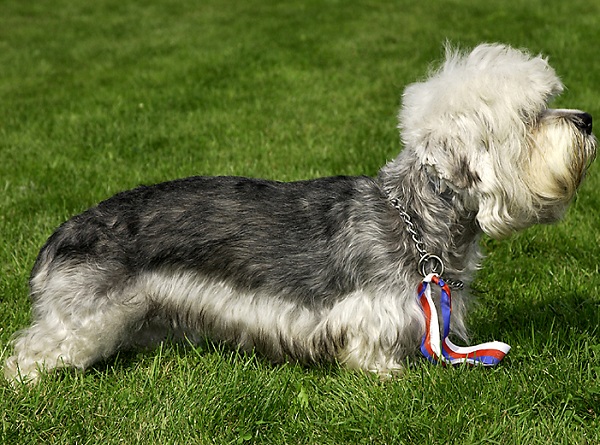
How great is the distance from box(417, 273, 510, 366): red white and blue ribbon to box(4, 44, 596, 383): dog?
86 millimetres

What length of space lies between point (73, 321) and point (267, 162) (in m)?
3.66

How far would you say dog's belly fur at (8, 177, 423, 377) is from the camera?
13.2ft

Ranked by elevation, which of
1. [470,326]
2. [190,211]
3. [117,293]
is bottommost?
[470,326]

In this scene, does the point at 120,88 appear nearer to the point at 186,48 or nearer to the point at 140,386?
the point at 186,48

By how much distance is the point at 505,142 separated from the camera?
3605mm

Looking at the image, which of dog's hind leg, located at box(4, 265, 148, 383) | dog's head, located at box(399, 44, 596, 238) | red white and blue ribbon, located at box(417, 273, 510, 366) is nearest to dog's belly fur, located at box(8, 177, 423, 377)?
dog's hind leg, located at box(4, 265, 148, 383)

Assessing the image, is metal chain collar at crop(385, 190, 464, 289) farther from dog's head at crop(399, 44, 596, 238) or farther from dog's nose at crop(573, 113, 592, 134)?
dog's nose at crop(573, 113, 592, 134)

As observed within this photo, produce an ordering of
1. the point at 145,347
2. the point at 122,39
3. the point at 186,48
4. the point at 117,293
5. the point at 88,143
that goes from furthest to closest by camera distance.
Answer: the point at 122,39
the point at 186,48
the point at 88,143
the point at 145,347
the point at 117,293

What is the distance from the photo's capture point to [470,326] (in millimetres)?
4672

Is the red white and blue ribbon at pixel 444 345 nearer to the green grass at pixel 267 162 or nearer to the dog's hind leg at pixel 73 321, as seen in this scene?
the green grass at pixel 267 162

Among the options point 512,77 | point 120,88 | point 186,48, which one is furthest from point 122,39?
point 512,77

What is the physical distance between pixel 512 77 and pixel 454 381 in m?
1.62

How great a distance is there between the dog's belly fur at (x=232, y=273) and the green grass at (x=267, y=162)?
199 mm

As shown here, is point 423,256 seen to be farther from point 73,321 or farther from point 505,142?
point 73,321
